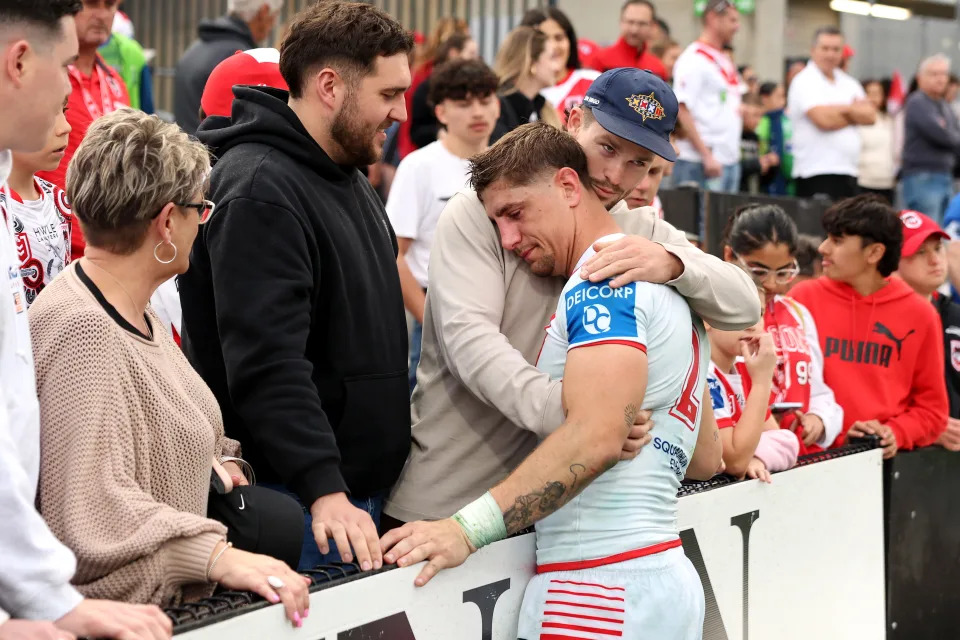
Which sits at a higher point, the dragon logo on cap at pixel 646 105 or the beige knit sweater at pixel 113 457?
the dragon logo on cap at pixel 646 105

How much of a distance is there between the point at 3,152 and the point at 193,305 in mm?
817

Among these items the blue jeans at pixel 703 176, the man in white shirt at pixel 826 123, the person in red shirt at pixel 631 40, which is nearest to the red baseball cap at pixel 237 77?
the blue jeans at pixel 703 176

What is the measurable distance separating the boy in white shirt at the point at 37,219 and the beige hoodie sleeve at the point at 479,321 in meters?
1.03

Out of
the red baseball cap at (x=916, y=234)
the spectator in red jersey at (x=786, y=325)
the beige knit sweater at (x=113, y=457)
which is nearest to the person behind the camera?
the beige knit sweater at (x=113, y=457)

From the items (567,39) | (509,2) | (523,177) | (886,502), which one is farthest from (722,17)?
(523,177)

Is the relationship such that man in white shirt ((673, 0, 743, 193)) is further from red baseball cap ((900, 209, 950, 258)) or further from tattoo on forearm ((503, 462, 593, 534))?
tattoo on forearm ((503, 462, 593, 534))

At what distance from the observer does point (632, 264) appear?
8.08 feet

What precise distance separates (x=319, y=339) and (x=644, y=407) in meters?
0.79

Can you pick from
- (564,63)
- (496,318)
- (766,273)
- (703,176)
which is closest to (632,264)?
(496,318)

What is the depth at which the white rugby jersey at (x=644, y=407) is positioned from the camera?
2.43 metres

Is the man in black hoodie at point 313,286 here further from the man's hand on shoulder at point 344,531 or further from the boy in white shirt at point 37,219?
the boy in white shirt at point 37,219

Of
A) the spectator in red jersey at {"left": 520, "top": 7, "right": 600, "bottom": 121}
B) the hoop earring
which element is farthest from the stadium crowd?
the spectator in red jersey at {"left": 520, "top": 7, "right": 600, "bottom": 121}

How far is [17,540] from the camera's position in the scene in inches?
65.9

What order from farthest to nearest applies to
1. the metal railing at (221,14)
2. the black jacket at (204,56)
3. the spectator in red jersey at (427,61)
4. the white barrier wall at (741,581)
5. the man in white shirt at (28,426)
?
1. the metal railing at (221,14)
2. the spectator in red jersey at (427,61)
3. the black jacket at (204,56)
4. the white barrier wall at (741,581)
5. the man in white shirt at (28,426)
